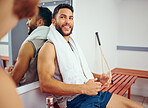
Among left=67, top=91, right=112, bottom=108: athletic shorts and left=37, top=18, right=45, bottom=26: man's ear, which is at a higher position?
left=37, top=18, right=45, bottom=26: man's ear

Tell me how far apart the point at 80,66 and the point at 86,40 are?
112cm

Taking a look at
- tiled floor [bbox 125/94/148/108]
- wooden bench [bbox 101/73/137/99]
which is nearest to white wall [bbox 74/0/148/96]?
tiled floor [bbox 125/94/148/108]

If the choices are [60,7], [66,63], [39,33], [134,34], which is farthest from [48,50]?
[134,34]

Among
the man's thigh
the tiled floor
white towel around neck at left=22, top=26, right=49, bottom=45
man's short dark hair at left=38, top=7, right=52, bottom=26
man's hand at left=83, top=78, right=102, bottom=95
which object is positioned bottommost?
the tiled floor

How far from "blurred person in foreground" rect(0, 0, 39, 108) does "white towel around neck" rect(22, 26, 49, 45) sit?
114 cm

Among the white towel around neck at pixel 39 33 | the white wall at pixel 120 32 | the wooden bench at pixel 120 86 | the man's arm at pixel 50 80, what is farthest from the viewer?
the white wall at pixel 120 32

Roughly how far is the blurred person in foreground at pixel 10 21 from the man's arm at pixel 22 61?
109 centimetres

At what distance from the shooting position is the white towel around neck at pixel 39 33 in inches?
61.9

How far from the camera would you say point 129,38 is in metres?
3.86

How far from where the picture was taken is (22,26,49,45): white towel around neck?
1.57 metres

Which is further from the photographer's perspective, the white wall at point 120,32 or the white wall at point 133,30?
the white wall at point 133,30

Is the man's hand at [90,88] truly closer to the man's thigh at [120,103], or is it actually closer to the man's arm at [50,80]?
the man's arm at [50,80]

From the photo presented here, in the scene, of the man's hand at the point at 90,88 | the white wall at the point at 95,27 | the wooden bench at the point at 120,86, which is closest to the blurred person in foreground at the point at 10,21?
the man's hand at the point at 90,88

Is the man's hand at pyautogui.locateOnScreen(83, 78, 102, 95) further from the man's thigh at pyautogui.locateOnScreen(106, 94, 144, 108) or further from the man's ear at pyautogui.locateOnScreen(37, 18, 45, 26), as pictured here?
the man's ear at pyautogui.locateOnScreen(37, 18, 45, 26)
